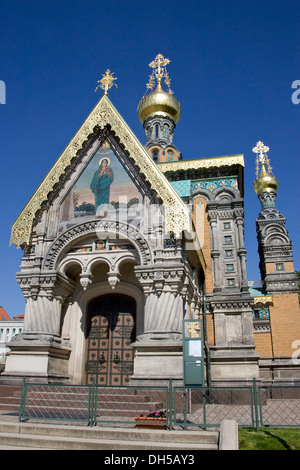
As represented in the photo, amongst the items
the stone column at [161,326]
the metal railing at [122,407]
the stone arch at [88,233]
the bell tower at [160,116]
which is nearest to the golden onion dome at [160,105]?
the bell tower at [160,116]

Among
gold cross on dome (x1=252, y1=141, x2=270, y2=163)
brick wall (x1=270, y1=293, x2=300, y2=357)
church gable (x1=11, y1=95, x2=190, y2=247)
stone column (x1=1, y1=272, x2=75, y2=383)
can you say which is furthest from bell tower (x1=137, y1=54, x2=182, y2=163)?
stone column (x1=1, y1=272, x2=75, y2=383)

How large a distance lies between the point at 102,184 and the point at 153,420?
8.84 meters

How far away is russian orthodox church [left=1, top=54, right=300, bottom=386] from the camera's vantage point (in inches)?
497

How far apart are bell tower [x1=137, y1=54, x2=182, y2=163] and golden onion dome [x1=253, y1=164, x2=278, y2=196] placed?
10519 mm

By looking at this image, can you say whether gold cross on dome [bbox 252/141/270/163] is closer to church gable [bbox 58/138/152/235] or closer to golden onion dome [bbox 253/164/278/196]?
golden onion dome [bbox 253/164/278/196]

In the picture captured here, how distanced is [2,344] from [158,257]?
10.7m

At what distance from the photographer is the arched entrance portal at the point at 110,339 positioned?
1383cm

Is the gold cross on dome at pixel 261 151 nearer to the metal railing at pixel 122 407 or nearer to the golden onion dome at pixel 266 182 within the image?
the golden onion dome at pixel 266 182

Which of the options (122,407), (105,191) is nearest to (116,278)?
(105,191)

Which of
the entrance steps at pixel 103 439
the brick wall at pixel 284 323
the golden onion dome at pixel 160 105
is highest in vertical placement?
the golden onion dome at pixel 160 105

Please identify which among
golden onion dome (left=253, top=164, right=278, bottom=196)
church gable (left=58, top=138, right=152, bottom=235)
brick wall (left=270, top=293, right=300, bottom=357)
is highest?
golden onion dome (left=253, top=164, right=278, bottom=196)

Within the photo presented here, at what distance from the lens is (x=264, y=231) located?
112 feet

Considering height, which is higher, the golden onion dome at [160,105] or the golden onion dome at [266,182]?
the golden onion dome at [160,105]

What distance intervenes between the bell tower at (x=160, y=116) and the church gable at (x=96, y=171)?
15.9 meters
